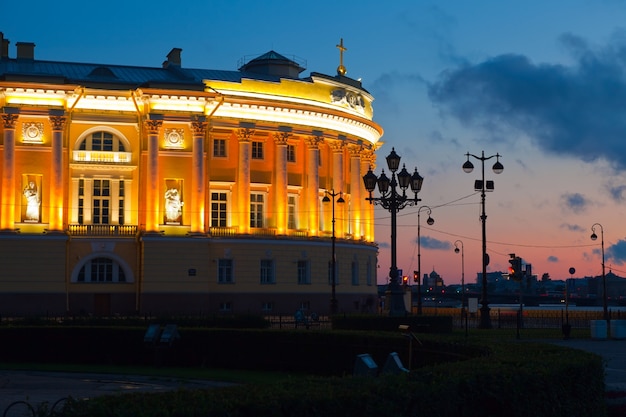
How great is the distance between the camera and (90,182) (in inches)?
2670

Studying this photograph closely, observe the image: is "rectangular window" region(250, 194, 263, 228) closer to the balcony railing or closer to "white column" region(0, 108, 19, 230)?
the balcony railing

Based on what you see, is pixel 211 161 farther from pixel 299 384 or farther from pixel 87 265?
pixel 299 384

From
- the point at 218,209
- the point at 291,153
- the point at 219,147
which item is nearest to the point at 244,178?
the point at 218,209

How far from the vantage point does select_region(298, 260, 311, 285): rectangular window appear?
74.2m

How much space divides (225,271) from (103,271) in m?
8.79

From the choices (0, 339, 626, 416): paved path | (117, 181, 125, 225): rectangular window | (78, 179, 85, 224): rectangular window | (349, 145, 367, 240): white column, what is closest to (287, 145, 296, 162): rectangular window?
(349, 145, 367, 240): white column

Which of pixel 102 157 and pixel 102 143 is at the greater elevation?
pixel 102 143

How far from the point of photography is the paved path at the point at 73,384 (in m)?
22.4

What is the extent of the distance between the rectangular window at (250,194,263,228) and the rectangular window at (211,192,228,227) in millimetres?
2113

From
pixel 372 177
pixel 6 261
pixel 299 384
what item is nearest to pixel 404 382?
pixel 299 384

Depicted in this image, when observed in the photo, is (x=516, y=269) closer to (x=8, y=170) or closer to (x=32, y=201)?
(x=32, y=201)

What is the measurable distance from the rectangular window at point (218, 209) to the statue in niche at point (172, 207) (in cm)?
391

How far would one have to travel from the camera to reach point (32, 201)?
6575cm

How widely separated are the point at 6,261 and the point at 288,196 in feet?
72.0
